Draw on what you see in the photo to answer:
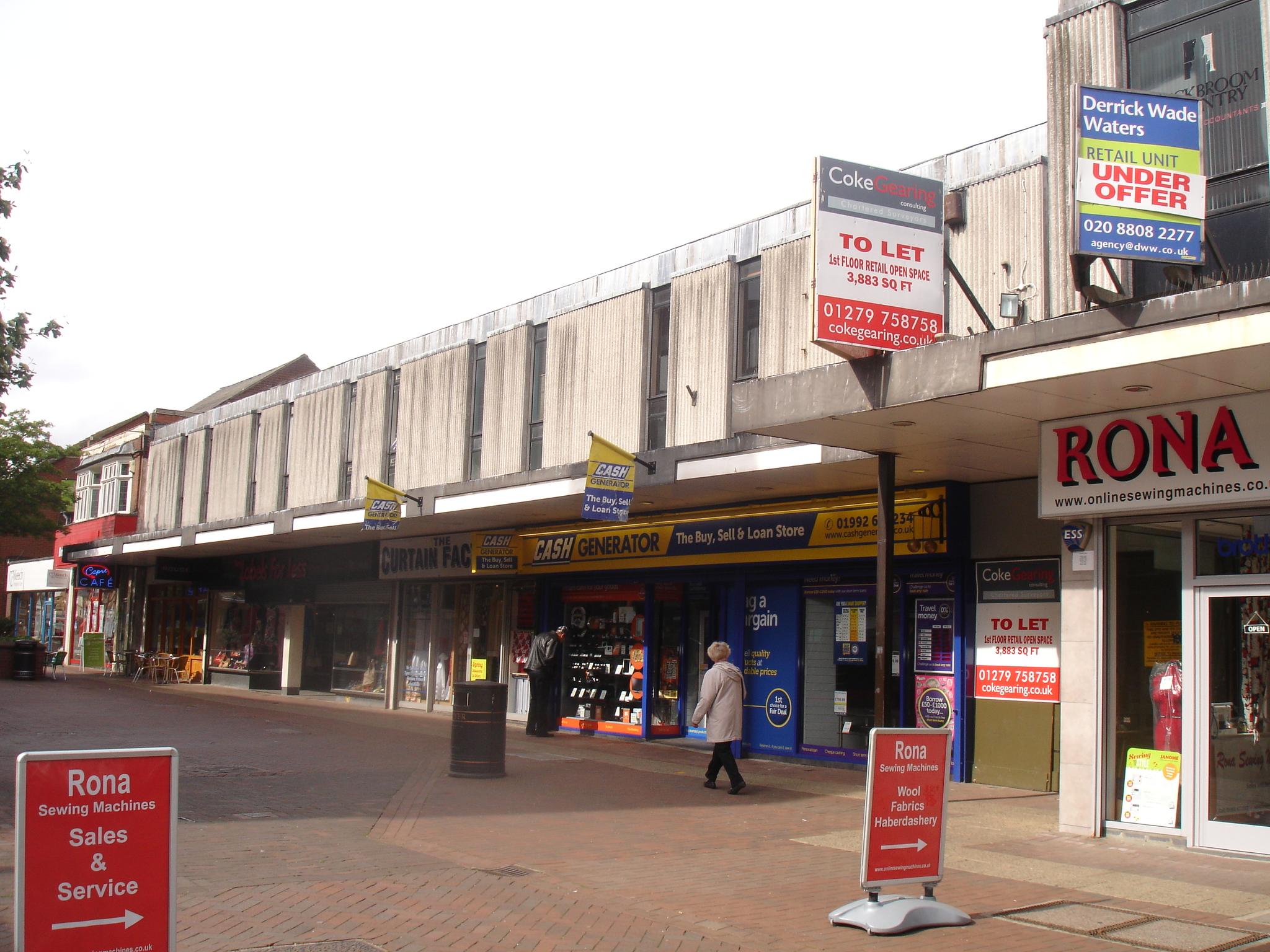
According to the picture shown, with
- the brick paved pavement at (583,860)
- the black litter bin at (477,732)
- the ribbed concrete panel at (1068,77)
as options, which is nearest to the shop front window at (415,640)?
the brick paved pavement at (583,860)

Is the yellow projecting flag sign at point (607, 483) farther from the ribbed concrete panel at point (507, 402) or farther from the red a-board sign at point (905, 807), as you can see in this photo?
the red a-board sign at point (905, 807)

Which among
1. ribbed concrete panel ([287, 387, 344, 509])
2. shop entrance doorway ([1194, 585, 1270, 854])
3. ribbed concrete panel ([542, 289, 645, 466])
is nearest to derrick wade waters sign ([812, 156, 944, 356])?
shop entrance doorway ([1194, 585, 1270, 854])

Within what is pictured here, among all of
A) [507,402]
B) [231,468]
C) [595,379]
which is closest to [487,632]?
[507,402]

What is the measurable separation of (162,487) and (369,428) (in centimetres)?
1269

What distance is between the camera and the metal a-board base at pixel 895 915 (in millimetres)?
6773

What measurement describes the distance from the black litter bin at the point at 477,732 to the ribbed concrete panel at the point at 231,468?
1628cm

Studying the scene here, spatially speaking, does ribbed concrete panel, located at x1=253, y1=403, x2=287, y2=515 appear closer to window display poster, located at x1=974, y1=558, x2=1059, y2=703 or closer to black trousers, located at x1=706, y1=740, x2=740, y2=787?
black trousers, located at x1=706, y1=740, x2=740, y2=787

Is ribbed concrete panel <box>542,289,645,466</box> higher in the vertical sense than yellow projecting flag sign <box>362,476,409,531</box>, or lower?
higher

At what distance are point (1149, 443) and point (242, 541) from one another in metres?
21.8

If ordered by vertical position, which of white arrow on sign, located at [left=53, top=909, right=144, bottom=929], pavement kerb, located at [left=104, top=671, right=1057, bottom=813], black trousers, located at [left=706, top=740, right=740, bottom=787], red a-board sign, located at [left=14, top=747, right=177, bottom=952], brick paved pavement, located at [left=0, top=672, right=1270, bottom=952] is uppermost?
red a-board sign, located at [left=14, top=747, right=177, bottom=952]

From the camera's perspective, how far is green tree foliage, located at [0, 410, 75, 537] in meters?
34.0

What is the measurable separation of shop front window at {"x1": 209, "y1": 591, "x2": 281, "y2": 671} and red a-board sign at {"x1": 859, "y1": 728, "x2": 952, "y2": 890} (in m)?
25.1

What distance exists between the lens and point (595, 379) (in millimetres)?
18109

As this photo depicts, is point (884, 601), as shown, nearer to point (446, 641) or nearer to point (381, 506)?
point (381, 506)
